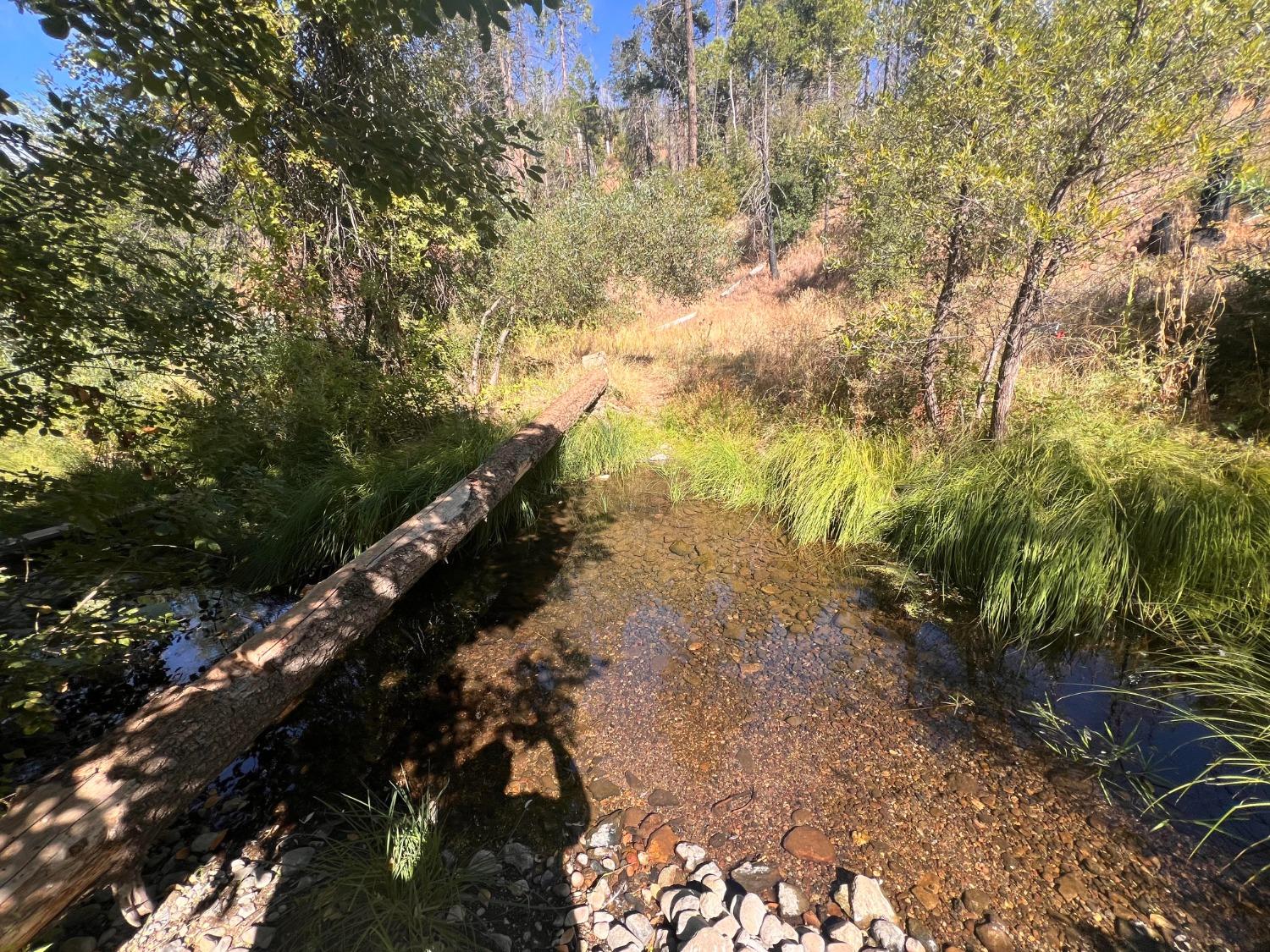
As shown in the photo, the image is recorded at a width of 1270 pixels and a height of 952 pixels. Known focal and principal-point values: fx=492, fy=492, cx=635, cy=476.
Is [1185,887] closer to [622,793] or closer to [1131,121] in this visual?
[622,793]

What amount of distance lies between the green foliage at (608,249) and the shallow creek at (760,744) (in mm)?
8487

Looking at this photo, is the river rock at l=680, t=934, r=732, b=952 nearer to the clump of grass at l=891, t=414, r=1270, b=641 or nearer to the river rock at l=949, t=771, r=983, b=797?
the river rock at l=949, t=771, r=983, b=797

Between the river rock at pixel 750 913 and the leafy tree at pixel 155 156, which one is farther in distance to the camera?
the river rock at pixel 750 913

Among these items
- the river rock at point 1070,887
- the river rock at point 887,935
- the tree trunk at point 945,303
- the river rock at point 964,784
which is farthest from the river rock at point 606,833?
the tree trunk at point 945,303

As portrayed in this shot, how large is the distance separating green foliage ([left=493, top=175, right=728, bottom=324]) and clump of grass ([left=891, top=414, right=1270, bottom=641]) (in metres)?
9.25

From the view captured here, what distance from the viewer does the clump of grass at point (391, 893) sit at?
1.89 meters

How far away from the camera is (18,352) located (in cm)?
242

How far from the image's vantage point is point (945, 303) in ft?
16.0

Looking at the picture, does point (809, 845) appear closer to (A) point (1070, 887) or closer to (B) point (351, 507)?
(A) point (1070, 887)

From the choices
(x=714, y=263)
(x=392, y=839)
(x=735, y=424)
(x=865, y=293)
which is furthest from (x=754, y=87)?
(x=392, y=839)

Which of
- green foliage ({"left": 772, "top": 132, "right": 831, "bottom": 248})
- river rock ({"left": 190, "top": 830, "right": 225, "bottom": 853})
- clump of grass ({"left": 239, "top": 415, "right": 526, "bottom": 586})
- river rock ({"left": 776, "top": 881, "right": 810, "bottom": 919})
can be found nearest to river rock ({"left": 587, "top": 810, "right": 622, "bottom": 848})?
river rock ({"left": 776, "top": 881, "right": 810, "bottom": 919})

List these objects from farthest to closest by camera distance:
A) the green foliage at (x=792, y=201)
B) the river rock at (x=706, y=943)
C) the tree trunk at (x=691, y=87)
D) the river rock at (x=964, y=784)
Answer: the green foliage at (x=792, y=201) → the tree trunk at (x=691, y=87) → the river rock at (x=964, y=784) → the river rock at (x=706, y=943)

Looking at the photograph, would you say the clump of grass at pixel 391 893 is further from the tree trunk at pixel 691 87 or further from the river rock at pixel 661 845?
the tree trunk at pixel 691 87

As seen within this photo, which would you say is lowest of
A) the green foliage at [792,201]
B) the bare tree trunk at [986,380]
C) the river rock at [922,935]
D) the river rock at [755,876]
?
the river rock at [922,935]
